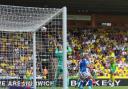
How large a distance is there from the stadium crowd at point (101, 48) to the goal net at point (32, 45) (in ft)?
30.8

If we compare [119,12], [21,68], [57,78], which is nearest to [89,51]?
[119,12]

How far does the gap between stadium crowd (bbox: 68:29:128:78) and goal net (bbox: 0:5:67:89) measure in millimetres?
9399

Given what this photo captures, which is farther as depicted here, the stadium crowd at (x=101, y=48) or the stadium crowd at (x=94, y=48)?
the stadium crowd at (x=101, y=48)

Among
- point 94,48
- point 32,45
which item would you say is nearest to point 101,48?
point 94,48

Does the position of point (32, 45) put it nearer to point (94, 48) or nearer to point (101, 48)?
point (94, 48)

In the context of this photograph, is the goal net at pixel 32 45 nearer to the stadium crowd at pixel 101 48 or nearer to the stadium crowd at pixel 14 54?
the stadium crowd at pixel 14 54

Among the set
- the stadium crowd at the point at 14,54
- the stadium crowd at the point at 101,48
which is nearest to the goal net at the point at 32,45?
the stadium crowd at the point at 14,54

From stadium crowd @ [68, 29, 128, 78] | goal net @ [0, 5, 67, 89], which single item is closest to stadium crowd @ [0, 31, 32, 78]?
goal net @ [0, 5, 67, 89]

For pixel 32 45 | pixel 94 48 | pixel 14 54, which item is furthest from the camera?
pixel 94 48

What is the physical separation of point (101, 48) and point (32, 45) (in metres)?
17.9

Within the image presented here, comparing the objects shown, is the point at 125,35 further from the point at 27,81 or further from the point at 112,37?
the point at 27,81

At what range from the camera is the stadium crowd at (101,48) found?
29.9 m

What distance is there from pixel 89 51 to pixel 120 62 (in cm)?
234

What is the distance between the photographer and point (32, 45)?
16203 mm
